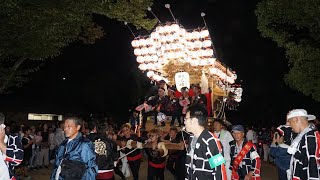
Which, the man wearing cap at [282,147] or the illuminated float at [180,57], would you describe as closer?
the man wearing cap at [282,147]

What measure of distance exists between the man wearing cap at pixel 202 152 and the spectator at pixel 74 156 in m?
1.42

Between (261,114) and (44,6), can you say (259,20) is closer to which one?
(44,6)

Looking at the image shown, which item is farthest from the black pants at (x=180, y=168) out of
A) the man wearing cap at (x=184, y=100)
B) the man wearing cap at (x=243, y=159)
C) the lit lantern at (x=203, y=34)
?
the lit lantern at (x=203, y=34)

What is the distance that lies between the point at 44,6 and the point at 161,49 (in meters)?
7.83

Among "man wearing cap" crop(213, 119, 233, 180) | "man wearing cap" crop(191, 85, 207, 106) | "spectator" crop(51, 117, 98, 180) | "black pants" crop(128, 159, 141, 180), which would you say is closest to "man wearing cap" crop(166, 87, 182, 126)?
"man wearing cap" crop(191, 85, 207, 106)

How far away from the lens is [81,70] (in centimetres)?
2711

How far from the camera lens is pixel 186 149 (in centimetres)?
652

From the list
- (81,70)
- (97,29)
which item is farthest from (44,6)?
(81,70)

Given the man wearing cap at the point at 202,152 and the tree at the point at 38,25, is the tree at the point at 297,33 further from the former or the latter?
the man wearing cap at the point at 202,152

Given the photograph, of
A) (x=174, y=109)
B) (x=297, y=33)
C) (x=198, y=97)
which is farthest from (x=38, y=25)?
(x=297, y=33)

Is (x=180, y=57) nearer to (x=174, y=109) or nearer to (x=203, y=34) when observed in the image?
(x=203, y=34)

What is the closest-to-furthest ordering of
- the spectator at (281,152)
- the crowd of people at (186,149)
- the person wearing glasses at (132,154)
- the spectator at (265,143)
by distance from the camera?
the crowd of people at (186,149)
the spectator at (281,152)
the person wearing glasses at (132,154)
the spectator at (265,143)

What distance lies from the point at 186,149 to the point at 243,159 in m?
1.19

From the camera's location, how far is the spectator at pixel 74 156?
15.4 ft
